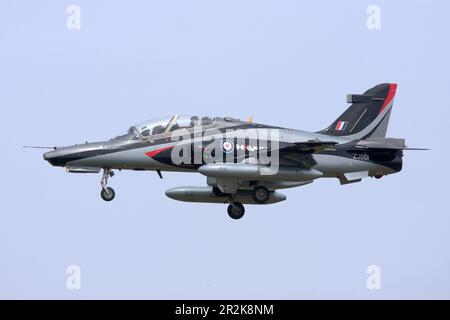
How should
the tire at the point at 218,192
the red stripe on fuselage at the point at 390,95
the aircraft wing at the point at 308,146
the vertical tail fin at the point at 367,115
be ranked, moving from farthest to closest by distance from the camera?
the red stripe on fuselage at the point at 390,95
the vertical tail fin at the point at 367,115
the tire at the point at 218,192
the aircraft wing at the point at 308,146

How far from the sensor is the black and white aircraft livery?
32500mm

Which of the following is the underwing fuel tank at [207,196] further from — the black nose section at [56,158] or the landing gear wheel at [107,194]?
the black nose section at [56,158]

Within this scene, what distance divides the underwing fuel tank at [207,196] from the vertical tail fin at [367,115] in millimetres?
2910

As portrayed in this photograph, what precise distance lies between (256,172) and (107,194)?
474 cm

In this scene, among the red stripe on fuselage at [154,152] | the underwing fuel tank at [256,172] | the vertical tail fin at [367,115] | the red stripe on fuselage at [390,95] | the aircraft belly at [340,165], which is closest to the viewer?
the underwing fuel tank at [256,172]

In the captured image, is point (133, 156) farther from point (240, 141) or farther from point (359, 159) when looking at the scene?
point (359, 159)

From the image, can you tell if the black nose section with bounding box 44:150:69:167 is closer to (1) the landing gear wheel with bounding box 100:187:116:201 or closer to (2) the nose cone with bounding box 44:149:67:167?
(2) the nose cone with bounding box 44:149:67:167

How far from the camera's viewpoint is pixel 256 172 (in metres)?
32.1

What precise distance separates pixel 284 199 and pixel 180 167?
3.75 meters

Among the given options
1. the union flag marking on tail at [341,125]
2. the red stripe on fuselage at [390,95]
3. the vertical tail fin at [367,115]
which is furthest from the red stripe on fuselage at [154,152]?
the red stripe on fuselage at [390,95]

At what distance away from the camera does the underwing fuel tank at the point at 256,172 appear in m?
31.7

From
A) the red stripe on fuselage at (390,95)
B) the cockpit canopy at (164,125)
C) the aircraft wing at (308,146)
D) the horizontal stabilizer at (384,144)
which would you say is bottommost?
the aircraft wing at (308,146)

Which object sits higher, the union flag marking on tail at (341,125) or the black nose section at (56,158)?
the union flag marking on tail at (341,125)

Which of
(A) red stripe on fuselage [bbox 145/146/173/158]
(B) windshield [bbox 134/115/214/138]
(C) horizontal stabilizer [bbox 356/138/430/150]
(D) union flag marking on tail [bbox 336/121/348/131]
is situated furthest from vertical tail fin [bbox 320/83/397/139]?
(A) red stripe on fuselage [bbox 145/146/173/158]
